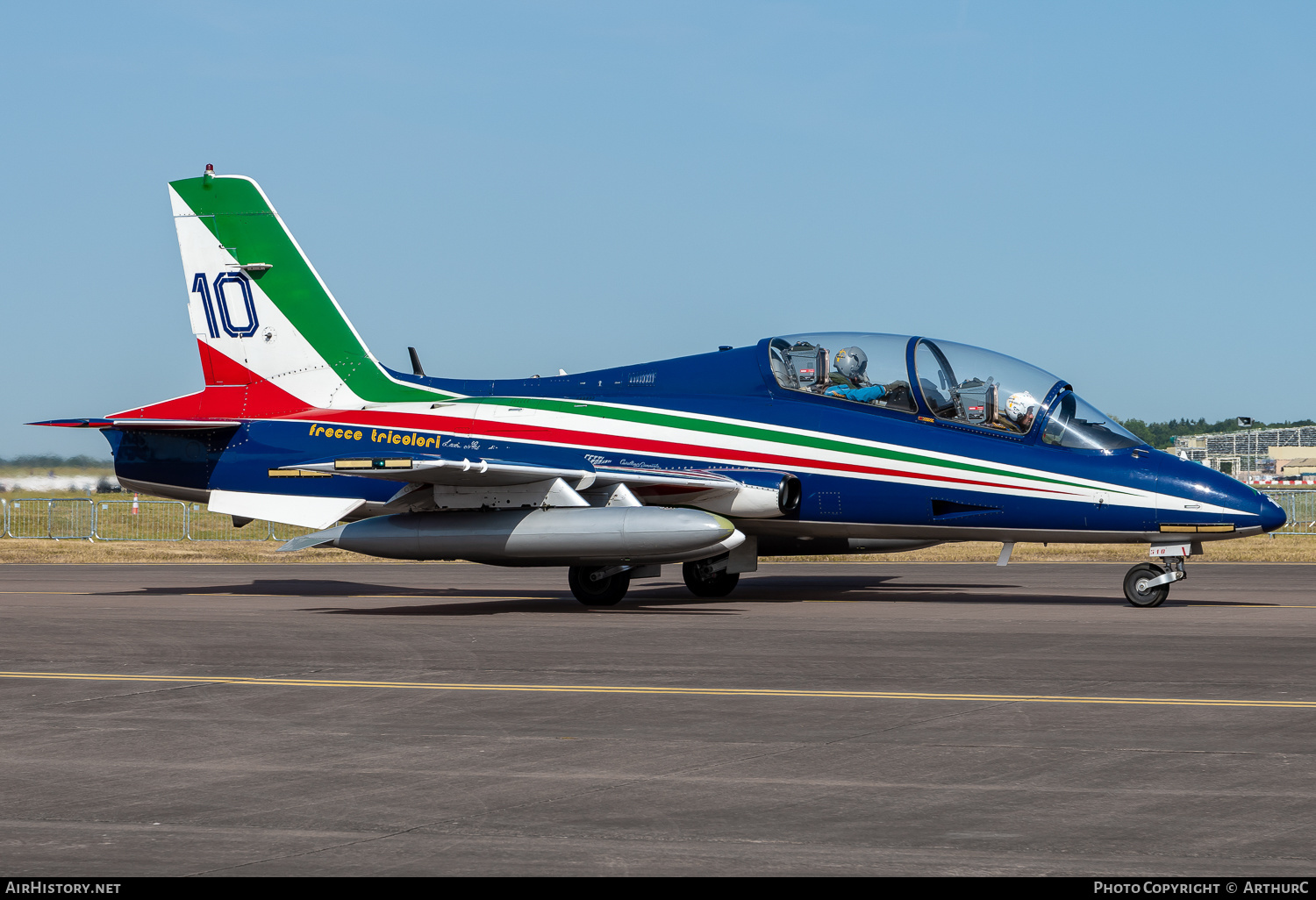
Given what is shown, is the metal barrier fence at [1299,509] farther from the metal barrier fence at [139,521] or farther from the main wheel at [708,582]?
the metal barrier fence at [139,521]

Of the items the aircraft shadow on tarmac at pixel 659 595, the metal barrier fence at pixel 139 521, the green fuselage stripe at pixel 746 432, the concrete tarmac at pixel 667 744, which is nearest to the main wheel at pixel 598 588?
the aircraft shadow on tarmac at pixel 659 595

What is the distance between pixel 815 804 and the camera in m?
6.44

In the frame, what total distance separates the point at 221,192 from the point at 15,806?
52.1ft

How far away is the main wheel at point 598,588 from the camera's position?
59.7ft

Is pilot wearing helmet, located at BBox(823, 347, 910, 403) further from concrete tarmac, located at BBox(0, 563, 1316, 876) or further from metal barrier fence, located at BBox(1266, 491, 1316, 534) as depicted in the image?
metal barrier fence, located at BBox(1266, 491, 1316, 534)

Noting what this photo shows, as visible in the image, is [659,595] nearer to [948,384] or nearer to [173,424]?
[948,384]

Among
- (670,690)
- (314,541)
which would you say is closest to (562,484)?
(314,541)

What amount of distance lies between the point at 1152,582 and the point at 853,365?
4457 mm

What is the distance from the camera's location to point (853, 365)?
17609mm

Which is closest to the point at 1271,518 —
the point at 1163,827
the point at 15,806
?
the point at 1163,827

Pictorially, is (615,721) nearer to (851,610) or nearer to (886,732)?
(886,732)

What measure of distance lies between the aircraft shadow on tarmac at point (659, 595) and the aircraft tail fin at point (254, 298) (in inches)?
136

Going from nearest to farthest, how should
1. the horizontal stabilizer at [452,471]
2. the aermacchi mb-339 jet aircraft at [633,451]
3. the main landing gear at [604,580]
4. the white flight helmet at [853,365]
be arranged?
the aermacchi mb-339 jet aircraft at [633,451], the horizontal stabilizer at [452,471], the white flight helmet at [853,365], the main landing gear at [604,580]

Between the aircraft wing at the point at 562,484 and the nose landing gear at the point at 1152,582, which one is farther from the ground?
the aircraft wing at the point at 562,484
